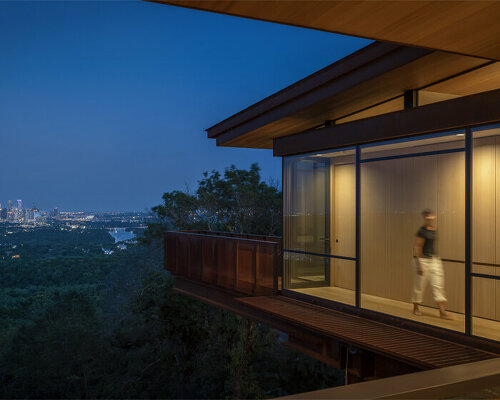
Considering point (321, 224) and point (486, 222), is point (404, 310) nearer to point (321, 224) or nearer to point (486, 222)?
point (486, 222)

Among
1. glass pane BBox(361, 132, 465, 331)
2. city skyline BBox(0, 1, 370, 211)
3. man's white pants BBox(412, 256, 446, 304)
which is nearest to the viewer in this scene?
glass pane BBox(361, 132, 465, 331)

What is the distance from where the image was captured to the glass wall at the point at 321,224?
752 cm

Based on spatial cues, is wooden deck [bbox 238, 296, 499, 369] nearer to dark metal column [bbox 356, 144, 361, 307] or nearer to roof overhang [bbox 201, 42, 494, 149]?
dark metal column [bbox 356, 144, 361, 307]

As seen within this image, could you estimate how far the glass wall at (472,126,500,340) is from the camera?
5336mm

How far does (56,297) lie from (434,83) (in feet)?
107

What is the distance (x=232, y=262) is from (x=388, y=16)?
22.1 ft

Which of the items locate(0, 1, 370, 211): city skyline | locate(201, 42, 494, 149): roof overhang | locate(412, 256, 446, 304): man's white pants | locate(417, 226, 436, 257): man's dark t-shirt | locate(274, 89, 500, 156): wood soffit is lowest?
locate(412, 256, 446, 304): man's white pants

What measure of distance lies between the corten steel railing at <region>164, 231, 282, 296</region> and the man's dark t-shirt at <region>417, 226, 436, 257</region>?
2.91 metres

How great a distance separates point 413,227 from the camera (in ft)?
23.6

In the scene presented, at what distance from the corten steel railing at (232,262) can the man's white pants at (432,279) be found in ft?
9.29

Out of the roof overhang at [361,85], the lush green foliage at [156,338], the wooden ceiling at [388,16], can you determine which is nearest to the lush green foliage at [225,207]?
the lush green foliage at [156,338]

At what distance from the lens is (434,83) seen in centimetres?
709

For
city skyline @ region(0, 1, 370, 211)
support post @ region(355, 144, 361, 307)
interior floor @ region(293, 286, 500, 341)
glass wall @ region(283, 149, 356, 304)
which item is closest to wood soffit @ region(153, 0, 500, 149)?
glass wall @ region(283, 149, 356, 304)

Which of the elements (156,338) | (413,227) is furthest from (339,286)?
(156,338)
